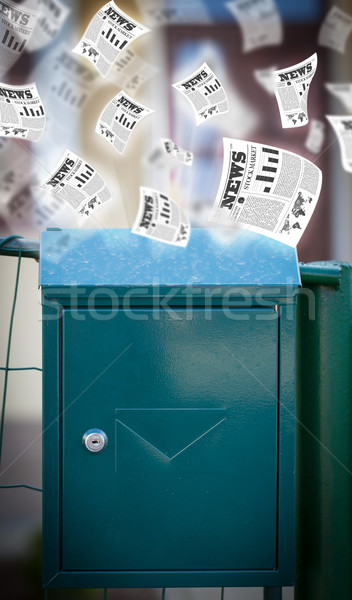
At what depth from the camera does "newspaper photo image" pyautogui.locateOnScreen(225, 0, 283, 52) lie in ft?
9.05

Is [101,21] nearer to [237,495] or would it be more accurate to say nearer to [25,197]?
[237,495]

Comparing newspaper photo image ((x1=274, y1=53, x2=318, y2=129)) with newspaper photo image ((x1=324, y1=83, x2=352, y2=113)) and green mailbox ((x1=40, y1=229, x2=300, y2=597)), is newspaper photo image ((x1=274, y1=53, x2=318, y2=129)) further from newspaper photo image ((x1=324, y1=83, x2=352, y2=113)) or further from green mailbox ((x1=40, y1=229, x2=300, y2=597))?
newspaper photo image ((x1=324, y1=83, x2=352, y2=113))

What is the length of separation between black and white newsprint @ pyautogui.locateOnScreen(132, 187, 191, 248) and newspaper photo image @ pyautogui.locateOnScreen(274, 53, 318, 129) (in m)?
0.33

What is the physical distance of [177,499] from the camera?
3.72ft

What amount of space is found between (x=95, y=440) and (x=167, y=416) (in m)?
0.15

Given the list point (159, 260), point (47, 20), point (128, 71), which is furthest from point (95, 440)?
point (128, 71)

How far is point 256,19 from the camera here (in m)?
2.84

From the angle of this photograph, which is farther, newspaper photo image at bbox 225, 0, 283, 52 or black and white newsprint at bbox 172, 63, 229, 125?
newspaper photo image at bbox 225, 0, 283, 52

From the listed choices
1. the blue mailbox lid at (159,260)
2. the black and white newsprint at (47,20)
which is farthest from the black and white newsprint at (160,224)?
the black and white newsprint at (47,20)

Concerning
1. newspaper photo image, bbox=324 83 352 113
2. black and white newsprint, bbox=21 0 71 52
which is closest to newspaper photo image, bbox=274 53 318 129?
black and white newsprint, bbox=21 0 71 52

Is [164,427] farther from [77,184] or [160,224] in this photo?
[77,184]

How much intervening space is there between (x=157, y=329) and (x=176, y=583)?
1.67 feet

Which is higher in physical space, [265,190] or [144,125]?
[144,125]

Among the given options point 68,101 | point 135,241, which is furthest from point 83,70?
point 135,241
